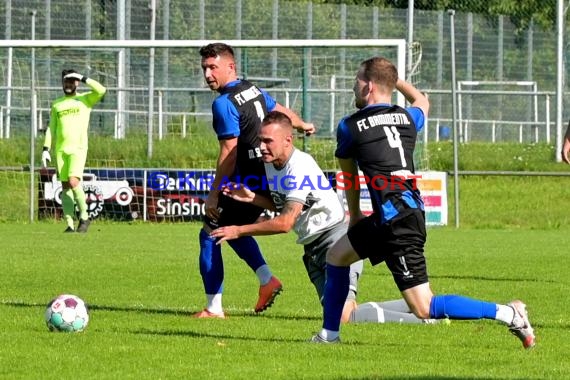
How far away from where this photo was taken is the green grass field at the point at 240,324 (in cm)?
670

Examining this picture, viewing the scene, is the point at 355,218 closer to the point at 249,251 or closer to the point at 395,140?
the point at 395,140

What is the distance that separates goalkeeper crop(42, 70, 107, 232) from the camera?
17.8 m

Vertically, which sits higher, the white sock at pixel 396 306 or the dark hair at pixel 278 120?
the dark hair at pixel 278 120

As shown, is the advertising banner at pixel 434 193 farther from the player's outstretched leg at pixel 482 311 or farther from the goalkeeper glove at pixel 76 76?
the player's outstretched leg at pixel 482 311

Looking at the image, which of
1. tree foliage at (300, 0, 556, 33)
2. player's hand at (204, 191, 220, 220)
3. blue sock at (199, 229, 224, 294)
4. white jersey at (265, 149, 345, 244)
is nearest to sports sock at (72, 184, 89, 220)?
tree foliage at (300, 0, 556, 33)

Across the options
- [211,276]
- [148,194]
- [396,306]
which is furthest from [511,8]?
[211,276]

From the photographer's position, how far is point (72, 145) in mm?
17828

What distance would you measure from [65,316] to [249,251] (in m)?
1.73

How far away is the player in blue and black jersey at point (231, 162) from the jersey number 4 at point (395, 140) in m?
1.89

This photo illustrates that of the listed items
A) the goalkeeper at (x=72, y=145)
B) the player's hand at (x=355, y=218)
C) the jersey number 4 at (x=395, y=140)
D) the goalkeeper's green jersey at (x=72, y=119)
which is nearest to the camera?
the jersey number 4 at (x=395, y=140)

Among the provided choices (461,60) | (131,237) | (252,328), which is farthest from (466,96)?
(252,328)

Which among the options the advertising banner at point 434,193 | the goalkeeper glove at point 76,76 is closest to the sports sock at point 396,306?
the goalkeeper glove at point 76,76

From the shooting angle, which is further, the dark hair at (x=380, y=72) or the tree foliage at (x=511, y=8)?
the tree foliage at (x=511, y=8)

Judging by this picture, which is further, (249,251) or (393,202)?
(249,251)
